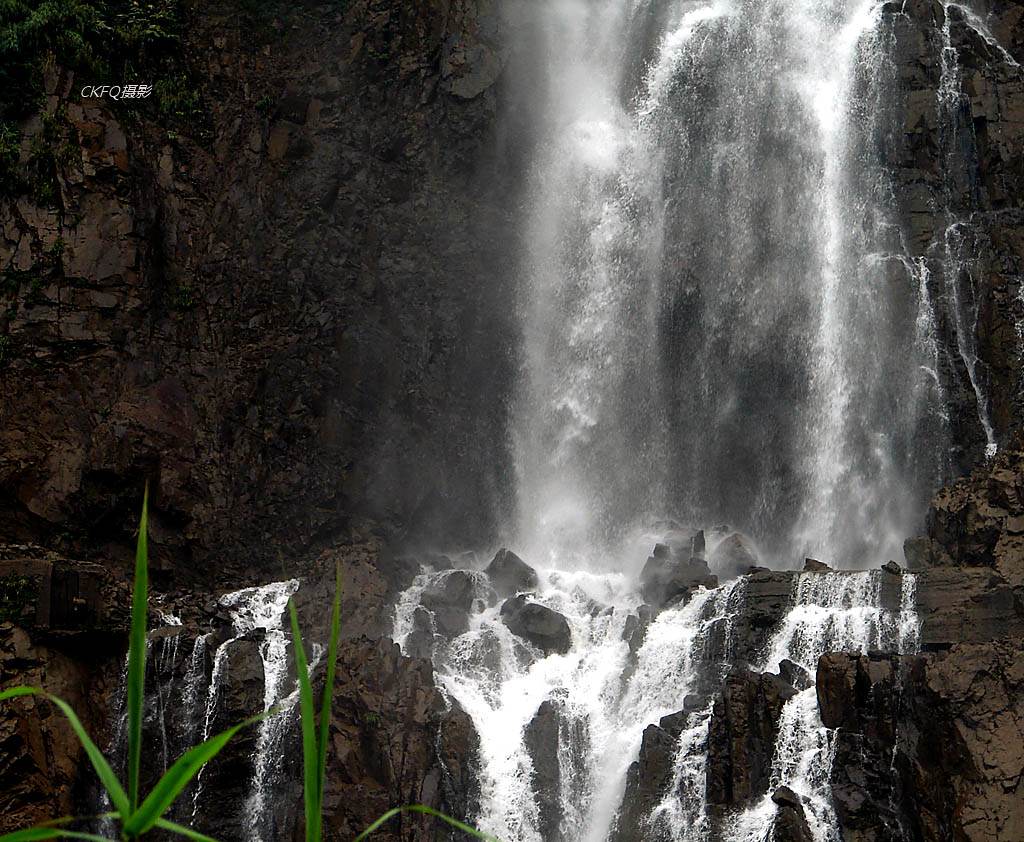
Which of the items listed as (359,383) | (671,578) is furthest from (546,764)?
(359,383)

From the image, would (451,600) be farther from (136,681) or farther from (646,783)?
(136,681)

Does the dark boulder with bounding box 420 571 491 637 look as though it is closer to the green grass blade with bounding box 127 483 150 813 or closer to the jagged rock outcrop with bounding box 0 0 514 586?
the jagged rock outcrop with bounding box 0 0 514 586

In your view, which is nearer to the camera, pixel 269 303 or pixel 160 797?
pixel 160 797

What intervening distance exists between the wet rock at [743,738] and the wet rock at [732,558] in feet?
28.0

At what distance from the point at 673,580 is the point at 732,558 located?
3555 mm

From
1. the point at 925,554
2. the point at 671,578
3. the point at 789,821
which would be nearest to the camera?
the point at 789,821

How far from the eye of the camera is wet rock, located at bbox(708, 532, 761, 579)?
108 feet

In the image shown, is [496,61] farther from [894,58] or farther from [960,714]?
[960,714]

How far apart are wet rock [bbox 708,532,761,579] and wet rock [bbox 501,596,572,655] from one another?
18.0 feet

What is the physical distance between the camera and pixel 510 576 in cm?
3322

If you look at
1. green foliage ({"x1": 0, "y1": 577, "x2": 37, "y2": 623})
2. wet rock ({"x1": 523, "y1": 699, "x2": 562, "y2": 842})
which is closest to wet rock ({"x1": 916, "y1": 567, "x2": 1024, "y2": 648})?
wet rock ({"x1": 523, "y1": 699, "x2": 562, "y2": 842})

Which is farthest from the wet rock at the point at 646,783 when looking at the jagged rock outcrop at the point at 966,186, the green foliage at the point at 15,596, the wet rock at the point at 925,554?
the jagged rock outcrop at the point at 966,186
